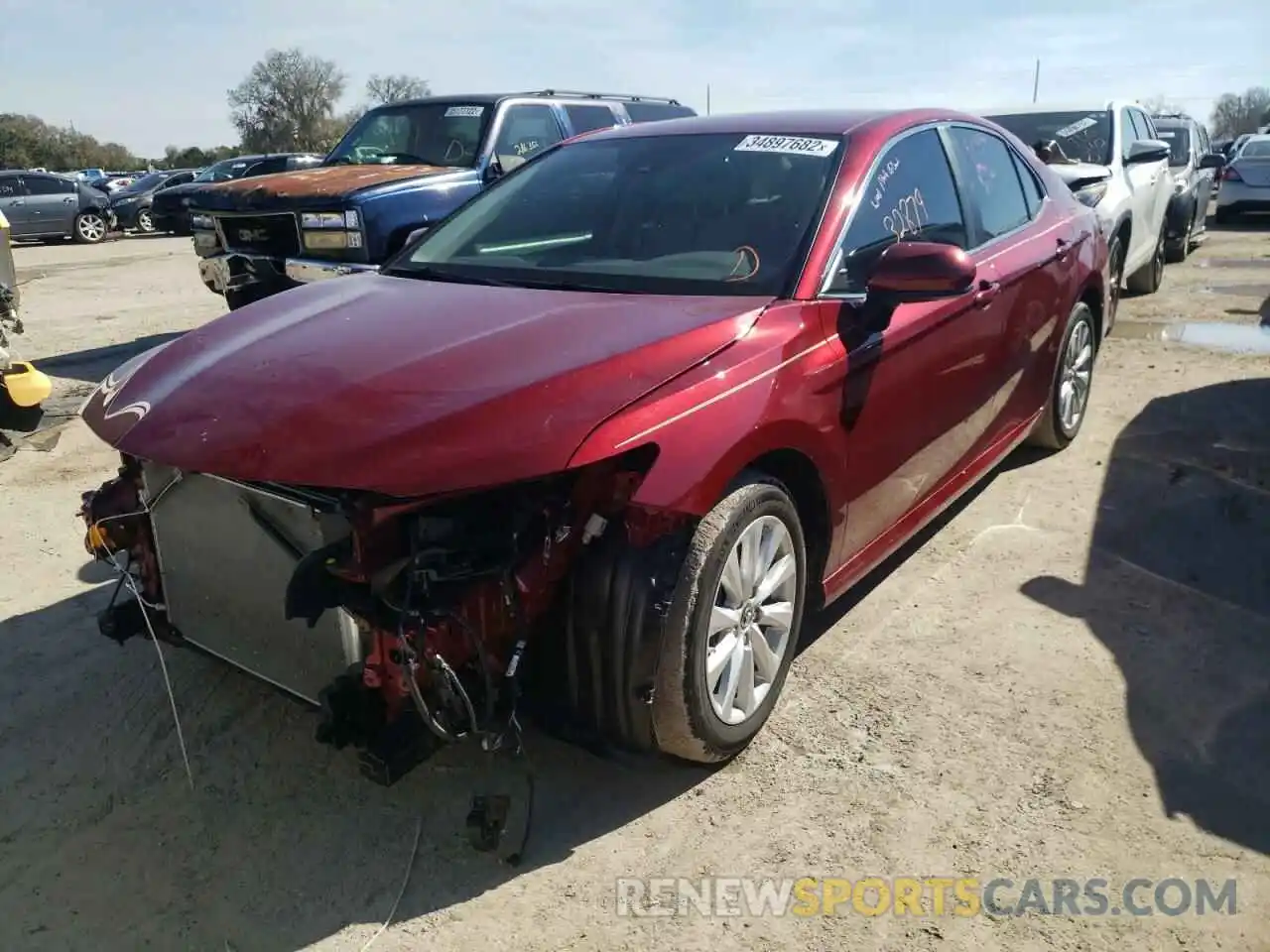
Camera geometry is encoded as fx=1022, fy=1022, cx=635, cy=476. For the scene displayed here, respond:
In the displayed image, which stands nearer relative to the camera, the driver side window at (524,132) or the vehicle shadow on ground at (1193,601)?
the vehicle shadow on ground at (1193,601)

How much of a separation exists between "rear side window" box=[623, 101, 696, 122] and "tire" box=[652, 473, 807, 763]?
23.9 ft

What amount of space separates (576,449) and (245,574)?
3.30ft

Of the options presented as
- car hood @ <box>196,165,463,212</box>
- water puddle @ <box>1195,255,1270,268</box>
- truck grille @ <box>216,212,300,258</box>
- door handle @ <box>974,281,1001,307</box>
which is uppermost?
car hood @ <box>196,165,463,212</box>

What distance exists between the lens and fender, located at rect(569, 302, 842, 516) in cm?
237

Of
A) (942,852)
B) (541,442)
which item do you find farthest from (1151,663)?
(541,442)

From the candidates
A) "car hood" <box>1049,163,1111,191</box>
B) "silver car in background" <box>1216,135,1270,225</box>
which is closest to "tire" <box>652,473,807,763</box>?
"car hood" <box>1049,163,1111,191</box>

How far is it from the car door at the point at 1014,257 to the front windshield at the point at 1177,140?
7455 millimetres

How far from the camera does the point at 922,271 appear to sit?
9.46ft

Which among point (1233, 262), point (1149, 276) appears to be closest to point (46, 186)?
point (1149, 276)

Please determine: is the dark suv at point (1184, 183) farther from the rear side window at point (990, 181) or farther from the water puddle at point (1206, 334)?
the rear side window at point (990, 181)

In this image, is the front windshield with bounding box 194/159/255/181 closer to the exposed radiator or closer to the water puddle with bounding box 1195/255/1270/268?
the water puddle with bounding box 1195/255/1270/268

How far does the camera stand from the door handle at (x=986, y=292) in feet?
12.2

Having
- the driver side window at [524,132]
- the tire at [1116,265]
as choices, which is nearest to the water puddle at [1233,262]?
the tire at [1116,265]

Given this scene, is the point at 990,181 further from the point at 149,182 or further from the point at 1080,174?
the point at 149,182
